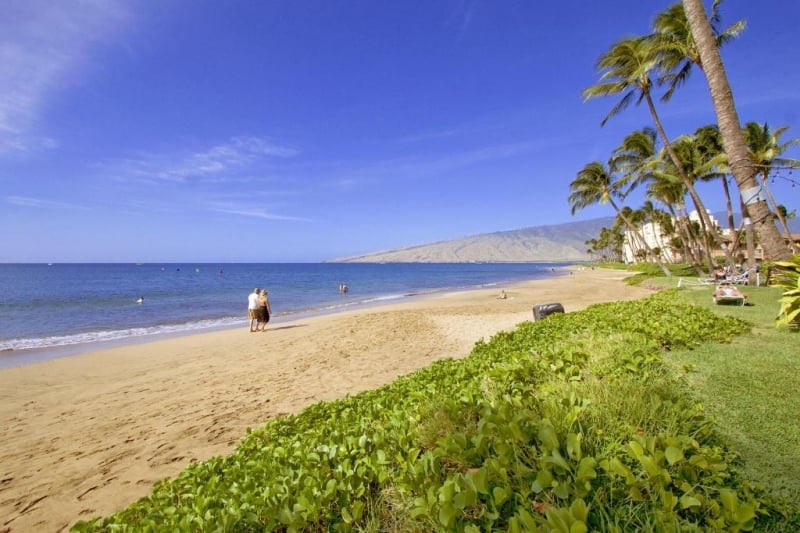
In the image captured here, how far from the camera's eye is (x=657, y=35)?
56.1ft

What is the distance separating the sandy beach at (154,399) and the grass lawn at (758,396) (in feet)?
18.1

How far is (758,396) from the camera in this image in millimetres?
3451

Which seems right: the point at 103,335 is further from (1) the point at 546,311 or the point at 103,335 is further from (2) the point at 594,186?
(2) the point at 594,186

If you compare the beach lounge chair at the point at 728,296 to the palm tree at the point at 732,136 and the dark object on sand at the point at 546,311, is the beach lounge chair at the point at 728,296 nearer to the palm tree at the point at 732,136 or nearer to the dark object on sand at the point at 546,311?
the palm tree at the point at 732,136

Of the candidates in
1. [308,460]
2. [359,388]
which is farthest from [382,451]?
[359,388]

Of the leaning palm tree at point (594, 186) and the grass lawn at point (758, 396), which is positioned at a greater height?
the leaning palm tree at point (594, 186)

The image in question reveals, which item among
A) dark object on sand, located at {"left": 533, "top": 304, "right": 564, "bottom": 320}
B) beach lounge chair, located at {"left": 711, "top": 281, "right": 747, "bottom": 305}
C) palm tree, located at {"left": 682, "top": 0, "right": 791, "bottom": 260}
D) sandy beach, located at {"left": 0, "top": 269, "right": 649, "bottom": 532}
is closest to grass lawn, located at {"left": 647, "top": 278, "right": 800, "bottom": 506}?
palm tree, located at {"left": 682, "top": 0, "right": 791, "bottom": 260}

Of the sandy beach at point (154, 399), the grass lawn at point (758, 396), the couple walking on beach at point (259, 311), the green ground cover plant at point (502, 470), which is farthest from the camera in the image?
the couple walking on beach at point (259, 311)

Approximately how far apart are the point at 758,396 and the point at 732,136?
24.5ft

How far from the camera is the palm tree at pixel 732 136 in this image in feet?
25.7

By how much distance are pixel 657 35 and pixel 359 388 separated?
2060 centimetres

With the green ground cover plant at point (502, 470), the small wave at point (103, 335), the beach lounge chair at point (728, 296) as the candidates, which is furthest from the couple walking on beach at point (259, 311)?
the beach lounge chair at point (728, 296)

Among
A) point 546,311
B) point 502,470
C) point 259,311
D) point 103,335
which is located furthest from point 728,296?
point 103,335

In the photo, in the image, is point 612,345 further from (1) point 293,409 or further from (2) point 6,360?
(2) point 6,360
